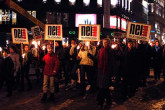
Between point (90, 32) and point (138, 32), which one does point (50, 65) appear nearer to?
point (90, 32)

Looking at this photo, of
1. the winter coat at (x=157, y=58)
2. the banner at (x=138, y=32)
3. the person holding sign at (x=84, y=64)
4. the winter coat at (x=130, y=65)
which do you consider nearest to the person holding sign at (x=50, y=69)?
the person holding sign at (x=84, y=64)

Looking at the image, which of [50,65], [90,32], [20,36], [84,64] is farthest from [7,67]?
[90,32]

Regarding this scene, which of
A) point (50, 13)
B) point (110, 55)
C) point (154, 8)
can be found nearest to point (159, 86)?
point (110, 55)

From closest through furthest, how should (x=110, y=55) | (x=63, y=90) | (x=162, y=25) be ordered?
(x=110, y=55) → (x=63, y=90) → (x=162, y=25)

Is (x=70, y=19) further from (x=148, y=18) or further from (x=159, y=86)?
(x=148, y=18)

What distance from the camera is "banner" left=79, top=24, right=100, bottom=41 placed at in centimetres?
1171

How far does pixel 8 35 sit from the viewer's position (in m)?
43.8

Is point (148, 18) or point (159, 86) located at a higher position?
point (148, 18)

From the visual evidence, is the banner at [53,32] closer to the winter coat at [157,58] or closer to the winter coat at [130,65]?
the winter coat at [130,65]

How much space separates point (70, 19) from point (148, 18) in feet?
133

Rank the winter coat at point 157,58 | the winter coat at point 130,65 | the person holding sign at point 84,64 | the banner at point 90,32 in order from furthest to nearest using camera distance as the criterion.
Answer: the winter coat at point 157,58 < the banner at point 90,32 < the person holding sign at point 84,64 < the winter coat at point 130,65

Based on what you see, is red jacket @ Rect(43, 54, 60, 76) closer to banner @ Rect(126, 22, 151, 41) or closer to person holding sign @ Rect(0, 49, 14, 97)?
person holding sign @ Rect(0, 49, 14, 97)

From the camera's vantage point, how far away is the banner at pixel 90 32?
11.7 meters

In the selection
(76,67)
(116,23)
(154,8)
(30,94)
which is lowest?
(30,94)
